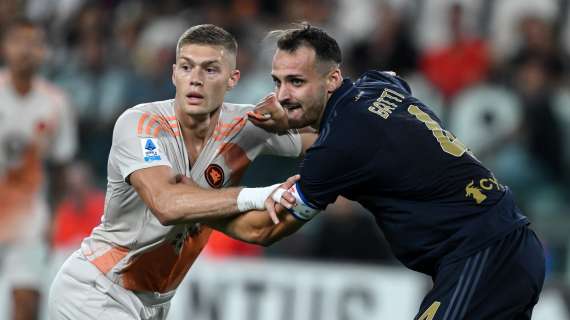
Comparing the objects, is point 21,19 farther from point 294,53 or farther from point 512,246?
point 512,246

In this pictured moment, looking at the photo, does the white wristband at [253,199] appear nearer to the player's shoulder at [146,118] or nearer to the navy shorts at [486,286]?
the player's shoulder at [146,118]

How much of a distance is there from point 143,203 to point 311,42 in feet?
4.44

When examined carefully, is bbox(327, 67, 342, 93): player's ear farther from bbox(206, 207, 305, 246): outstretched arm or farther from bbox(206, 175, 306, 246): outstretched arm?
bbox(206, 207, 305, 246): outstretched arm

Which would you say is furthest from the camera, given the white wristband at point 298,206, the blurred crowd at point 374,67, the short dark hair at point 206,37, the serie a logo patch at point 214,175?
the blurred crowd at point 374,67

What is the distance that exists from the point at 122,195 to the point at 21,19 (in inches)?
159

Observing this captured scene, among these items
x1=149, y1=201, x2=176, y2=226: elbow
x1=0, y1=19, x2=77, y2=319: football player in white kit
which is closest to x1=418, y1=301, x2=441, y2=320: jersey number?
x1=149, y1=201, x2=176, y2=226: elbow

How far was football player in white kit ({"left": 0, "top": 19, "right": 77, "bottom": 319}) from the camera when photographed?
9.56 m

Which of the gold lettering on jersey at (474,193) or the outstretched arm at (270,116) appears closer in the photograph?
the gold lettering on jersey at (474,193)

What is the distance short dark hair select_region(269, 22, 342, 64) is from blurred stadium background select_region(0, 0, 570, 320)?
4.45m

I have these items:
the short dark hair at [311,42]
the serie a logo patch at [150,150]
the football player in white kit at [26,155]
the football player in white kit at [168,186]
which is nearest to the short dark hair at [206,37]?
the football player in white kit at [168,186]

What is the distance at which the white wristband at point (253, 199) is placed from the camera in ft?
19.1

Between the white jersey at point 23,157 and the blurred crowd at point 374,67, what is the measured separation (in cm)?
83

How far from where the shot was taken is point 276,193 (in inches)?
228

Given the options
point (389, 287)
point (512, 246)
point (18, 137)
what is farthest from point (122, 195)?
point (389, 287)
